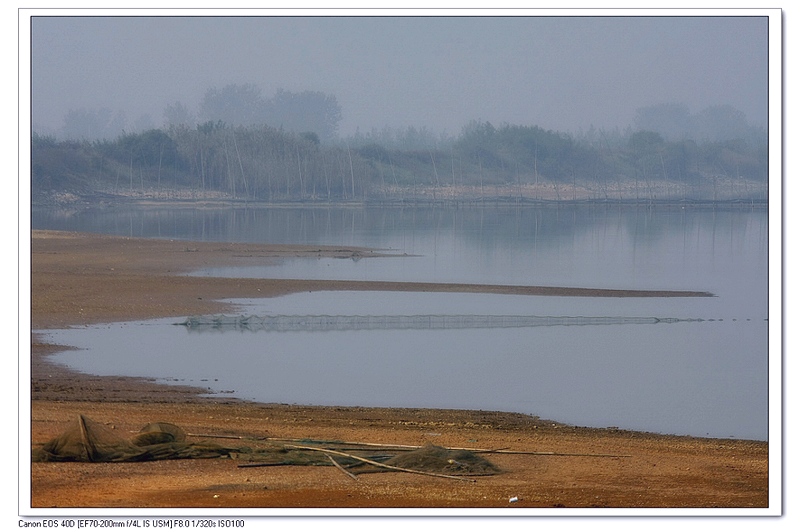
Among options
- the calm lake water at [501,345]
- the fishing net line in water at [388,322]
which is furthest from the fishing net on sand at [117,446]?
the fishing net line in water at [388,322]

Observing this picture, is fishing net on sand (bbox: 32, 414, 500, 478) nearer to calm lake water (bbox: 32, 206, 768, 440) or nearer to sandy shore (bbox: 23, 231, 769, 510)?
sandy shore (bbox: 23, 231, 769, 510)

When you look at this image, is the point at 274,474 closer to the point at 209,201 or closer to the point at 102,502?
the point at 102,502

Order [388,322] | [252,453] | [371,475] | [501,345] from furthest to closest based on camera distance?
[388,322] → [501,345] → [252,453] → [371,475]

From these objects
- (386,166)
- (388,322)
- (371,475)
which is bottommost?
(371,475)

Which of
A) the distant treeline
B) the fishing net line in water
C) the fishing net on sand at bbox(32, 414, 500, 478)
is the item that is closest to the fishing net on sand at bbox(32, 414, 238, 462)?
the fishing net on sand at bbox(32, 414, 500, 478)

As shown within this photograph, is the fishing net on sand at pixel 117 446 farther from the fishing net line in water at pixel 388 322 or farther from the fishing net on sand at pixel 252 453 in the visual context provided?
the fishing net line in water at pixel 388 322

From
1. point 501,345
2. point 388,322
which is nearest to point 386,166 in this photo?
point 388,322

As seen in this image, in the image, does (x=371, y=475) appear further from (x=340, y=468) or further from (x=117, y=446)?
(x=117, y=446)
